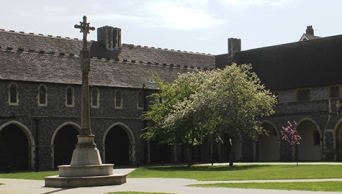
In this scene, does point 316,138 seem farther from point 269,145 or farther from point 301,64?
point 301,64

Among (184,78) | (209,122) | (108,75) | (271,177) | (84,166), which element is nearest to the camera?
(84,166)

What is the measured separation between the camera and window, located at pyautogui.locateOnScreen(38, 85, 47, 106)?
46.6 meters

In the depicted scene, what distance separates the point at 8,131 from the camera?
45969 mm

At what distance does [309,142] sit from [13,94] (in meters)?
23.2

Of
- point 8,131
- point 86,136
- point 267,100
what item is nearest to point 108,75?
point 8,131

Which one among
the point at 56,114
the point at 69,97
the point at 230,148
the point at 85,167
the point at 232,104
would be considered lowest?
the point at 85,167

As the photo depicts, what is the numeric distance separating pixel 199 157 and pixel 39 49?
16.6m

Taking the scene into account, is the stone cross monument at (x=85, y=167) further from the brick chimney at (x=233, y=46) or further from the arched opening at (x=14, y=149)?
the brick chimney at (x=233, y=46)

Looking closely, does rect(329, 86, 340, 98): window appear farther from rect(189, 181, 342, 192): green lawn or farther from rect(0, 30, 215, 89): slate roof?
rect(189, 181, 342, 192): green lawn

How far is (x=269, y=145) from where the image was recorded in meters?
56.5

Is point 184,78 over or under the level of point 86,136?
over

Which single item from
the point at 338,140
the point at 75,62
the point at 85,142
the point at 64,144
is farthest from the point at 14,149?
the point at 338,140

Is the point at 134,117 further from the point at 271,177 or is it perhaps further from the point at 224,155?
the point at 271,177

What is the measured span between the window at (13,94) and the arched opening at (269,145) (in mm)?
20565
